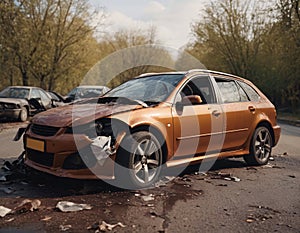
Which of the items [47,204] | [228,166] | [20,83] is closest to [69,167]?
[47,204]

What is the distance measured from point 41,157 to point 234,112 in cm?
319

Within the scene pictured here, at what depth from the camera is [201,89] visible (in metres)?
6.12

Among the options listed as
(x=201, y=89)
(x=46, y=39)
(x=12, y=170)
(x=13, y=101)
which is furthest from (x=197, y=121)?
(x=46, y=39)

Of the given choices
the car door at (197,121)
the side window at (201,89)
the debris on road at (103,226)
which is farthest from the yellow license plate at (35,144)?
the side window at (201,89)

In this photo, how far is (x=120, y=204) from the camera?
4332 mm

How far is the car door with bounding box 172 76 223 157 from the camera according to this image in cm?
543

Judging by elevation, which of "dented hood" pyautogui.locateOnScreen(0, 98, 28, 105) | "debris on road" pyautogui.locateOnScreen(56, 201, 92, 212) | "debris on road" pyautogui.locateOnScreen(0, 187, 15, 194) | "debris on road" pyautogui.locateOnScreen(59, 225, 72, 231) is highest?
"dented hood" pyautogui.locateOnScreen(0, 98, 28, 105)

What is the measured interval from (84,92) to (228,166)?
14.5 meters

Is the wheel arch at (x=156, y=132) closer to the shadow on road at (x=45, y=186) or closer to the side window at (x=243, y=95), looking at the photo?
the shadow on road at (x=45, y=186)

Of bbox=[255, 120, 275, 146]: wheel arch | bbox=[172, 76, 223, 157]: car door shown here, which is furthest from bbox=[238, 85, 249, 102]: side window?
bbox=[172, 76, 223, 157]: car door

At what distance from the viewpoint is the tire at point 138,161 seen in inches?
188

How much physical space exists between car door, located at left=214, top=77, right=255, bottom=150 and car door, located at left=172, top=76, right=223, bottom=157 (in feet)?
0.65

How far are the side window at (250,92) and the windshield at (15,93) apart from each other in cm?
1148

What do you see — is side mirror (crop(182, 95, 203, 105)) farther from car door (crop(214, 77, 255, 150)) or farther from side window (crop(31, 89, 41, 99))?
side window (crop(31, 89, 41, 99))
